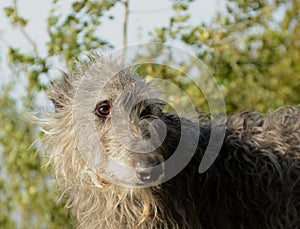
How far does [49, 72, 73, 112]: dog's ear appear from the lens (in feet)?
18.4

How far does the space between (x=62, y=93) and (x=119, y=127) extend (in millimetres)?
619

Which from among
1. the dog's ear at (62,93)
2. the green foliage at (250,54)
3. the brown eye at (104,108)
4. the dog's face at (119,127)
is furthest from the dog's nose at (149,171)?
the green foliage at (250,54)

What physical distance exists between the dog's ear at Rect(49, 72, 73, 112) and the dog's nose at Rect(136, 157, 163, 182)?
76cm

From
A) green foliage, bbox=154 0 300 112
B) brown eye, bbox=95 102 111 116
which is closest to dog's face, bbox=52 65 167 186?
brown eye, bbox=95 102 111 116

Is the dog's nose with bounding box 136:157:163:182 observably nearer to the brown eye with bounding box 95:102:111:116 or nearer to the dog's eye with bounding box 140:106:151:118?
the dog's eye with bounding box 140:106:151:118

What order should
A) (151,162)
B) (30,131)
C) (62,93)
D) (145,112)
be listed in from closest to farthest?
(151,162) < (145,112) < (62,93) < (30,131)

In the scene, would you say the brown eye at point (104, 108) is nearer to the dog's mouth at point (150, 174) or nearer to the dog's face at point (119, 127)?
the dog's face at point (119, 127)

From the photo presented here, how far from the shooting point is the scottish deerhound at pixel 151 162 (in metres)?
5.18

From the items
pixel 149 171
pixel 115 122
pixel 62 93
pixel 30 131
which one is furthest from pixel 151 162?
pixel 30 131

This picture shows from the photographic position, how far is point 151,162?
16.5 ft

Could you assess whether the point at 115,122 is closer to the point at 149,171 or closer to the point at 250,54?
the point at 149,171

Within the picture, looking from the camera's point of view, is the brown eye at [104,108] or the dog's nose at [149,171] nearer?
the dog's nose at [149,171]

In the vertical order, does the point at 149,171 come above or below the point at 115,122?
below

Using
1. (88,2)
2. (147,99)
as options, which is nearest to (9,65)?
(88,2)
